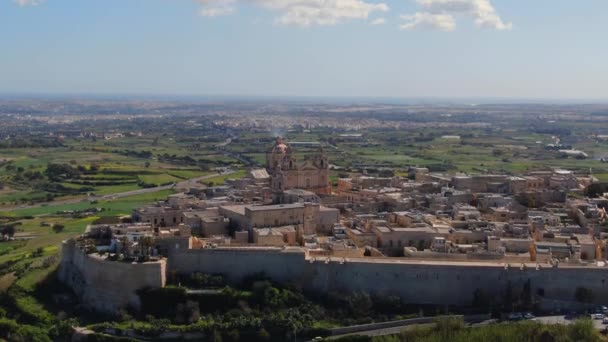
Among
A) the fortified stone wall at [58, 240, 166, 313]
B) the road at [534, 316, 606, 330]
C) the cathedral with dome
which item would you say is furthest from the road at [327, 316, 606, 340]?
the cathedral with dome

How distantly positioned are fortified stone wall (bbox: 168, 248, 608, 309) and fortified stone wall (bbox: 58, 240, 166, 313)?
3.04ft

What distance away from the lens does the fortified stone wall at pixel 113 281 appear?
79.4 feet

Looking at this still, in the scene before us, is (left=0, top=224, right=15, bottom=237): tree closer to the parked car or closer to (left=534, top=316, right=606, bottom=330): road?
the parked car

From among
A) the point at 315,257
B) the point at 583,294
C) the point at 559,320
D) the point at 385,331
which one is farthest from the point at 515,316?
the point at 315,257

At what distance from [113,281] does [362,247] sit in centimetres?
841

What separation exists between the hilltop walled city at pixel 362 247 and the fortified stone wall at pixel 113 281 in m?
0.03

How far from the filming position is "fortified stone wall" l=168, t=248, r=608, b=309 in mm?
23625

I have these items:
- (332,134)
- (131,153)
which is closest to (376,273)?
(131,153)

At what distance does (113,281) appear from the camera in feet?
80.4

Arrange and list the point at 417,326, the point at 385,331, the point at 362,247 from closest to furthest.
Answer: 1. the point at 417,326
2. the point at 385,331
3. the point at 362,247

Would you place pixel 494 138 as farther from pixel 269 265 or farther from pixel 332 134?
pixel 269 265

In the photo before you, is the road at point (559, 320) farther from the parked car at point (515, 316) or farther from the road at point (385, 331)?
the road at point (385, 331)

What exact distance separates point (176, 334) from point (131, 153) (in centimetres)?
5537

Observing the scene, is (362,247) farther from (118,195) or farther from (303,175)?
(118,195)
